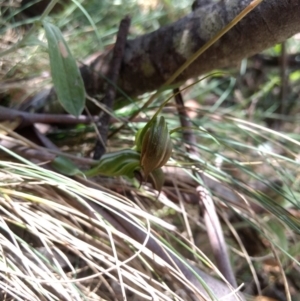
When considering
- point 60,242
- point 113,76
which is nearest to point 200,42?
point 113,76

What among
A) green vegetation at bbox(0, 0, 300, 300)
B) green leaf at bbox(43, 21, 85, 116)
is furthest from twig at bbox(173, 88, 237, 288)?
green leaf at bbox(43, 21, 85, 116)

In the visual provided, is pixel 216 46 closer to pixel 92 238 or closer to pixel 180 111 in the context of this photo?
pixel 180 111

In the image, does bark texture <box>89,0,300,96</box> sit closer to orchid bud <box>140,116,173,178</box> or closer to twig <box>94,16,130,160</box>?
twig <box>94,16,130,160</box>

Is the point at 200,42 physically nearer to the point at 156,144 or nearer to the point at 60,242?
the point at 156,144

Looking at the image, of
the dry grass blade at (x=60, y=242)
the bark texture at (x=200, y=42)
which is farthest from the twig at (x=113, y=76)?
the dry grass blade at (x=60, y=242)

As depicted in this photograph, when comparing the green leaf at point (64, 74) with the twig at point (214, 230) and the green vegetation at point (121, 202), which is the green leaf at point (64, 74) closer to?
the green vegetation at point (121, 202)

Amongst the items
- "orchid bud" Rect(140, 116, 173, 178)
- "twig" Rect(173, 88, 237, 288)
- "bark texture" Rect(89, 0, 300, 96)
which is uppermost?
"bark texture" Rect(89, 0, 300, 96)

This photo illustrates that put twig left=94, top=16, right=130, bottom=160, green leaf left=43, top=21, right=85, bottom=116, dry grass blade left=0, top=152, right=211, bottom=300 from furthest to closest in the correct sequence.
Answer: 1. twig left=94, top=16, right=130, bottom=160
2. green leaf left=43, top=21, right=85, bottom=116
3. dry grass blade left=0, top=152, right=211, bottom=300
